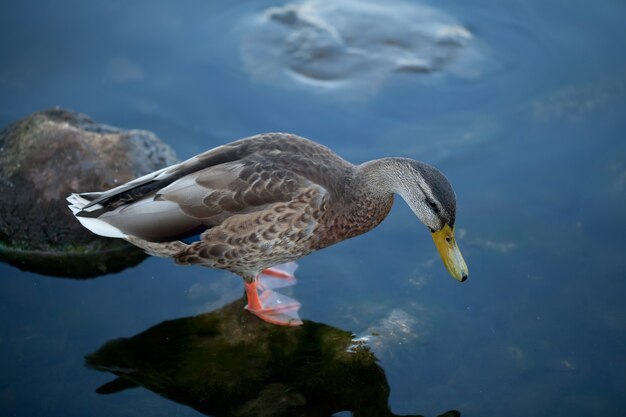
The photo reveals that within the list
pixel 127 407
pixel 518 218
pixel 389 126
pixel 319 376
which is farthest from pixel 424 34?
pixel 127 407

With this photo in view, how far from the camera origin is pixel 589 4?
25.0 feet

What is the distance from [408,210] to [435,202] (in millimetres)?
1439

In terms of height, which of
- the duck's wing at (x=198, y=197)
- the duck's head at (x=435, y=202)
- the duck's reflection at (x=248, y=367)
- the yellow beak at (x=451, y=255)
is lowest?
the duck's reflection at (x=248, y=367)

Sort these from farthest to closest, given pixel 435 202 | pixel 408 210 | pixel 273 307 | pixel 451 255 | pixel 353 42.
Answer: pixel 353 42 < pixel 408 210 < pixel 273 307 < pixel 451 255 < pixel 435 202

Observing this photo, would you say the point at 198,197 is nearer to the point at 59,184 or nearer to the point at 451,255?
the point at 59,184

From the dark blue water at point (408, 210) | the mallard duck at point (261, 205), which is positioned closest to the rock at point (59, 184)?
the dark blue water at point (408, 210)

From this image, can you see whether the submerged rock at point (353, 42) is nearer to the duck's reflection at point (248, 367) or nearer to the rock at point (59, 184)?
the rock at point (59, 184)

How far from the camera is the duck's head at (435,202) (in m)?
4.46

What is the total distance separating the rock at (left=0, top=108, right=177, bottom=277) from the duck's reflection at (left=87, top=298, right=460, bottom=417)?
928 millimetres

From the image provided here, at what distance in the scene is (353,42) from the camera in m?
7.27

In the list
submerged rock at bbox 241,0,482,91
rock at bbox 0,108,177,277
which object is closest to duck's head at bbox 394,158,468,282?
rock at bbox 0,108,177,277

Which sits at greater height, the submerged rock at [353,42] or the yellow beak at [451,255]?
the submerged rock at [353,42]

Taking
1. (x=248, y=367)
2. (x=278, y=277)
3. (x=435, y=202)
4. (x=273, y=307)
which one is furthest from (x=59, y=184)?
(x=435, y=202)

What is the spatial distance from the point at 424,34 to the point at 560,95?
4.94ft
